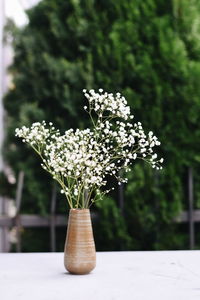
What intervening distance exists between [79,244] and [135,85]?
83.4 inches

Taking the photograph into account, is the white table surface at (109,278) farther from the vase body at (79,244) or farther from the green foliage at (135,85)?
the green foliage at (135,85)

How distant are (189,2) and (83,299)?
2.70 m

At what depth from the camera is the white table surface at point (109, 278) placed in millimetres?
1581

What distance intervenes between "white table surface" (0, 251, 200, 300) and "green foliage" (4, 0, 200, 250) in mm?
1198

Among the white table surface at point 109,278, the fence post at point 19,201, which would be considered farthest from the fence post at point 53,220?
the white table surface at point 109,278

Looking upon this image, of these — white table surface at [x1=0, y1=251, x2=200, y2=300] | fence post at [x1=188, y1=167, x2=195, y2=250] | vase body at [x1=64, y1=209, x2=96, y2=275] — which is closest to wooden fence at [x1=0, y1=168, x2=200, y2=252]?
fence post at [x1=188, y1=167, x2=195, y2=250]

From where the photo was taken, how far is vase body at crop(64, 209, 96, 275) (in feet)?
5.79

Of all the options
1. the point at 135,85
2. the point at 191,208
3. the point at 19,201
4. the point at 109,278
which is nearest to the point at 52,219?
the point at 19,201

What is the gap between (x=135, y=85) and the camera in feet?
12.0

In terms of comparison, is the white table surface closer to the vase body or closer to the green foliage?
the vase body

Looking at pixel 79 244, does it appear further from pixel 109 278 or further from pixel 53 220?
pixel 53 220

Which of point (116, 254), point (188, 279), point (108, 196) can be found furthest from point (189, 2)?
point (188, 279)

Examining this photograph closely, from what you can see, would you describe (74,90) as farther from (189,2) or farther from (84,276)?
(84,276)

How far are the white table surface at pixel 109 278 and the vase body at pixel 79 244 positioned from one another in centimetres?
6
